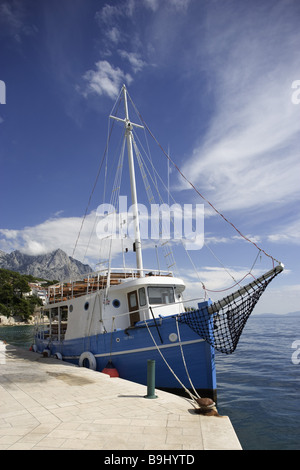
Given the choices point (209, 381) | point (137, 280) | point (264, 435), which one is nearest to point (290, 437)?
point (264, 435)

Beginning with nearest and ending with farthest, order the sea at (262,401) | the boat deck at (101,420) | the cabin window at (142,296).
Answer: the boat deck at (101,420) < the sea at (262,401) < the cabin window at (142,296)

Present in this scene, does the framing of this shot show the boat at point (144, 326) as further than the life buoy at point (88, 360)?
No

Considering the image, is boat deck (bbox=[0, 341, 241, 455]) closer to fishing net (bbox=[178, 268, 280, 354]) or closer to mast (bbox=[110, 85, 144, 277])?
fishing net (bbox=[178, 268, 280, 354])

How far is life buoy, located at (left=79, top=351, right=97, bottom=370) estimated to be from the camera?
489 inches

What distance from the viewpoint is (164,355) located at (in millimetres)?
10188

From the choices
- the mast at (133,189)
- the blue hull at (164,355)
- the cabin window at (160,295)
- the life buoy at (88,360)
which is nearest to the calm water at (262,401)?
the blue hull at (164,355)

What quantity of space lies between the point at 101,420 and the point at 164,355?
4.71m

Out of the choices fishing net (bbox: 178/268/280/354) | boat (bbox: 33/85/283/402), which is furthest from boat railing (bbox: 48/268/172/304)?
fishing net (bbox: 178/268/280/354)

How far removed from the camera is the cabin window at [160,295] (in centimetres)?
1240

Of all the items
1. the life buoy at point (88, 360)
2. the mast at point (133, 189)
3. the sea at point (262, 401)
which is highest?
the mast at point (133, 189)

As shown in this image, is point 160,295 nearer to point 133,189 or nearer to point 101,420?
point 133,189

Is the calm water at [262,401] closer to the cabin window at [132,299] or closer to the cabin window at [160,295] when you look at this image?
the cabin window at [160,295]

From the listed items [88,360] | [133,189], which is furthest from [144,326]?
[133,189]
